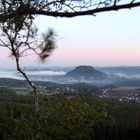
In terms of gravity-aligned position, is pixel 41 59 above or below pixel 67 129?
above

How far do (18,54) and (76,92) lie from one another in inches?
55.5

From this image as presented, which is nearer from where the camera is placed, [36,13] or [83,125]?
[36,13]

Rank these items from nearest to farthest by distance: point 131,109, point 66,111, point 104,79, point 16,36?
point 16,36 < point 66,111 < point 131,109 < point 104,79

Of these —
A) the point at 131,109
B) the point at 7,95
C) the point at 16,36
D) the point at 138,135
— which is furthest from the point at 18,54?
the point at 7,95

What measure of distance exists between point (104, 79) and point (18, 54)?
183871 millimetres

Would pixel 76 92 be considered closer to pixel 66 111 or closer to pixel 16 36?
pixel 66 111

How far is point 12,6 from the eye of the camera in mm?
5184

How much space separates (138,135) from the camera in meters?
8.88

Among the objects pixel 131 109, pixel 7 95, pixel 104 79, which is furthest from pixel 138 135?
pixel 104 79

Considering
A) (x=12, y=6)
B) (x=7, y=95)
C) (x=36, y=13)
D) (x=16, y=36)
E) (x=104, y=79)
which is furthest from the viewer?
(x=104, y=79)

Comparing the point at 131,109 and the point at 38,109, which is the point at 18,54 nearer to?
the point at 38,109

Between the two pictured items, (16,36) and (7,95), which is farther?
(7,95)

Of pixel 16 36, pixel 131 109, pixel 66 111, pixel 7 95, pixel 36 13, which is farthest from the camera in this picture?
pixel 7 95

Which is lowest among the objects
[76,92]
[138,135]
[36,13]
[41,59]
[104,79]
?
[104,79]
